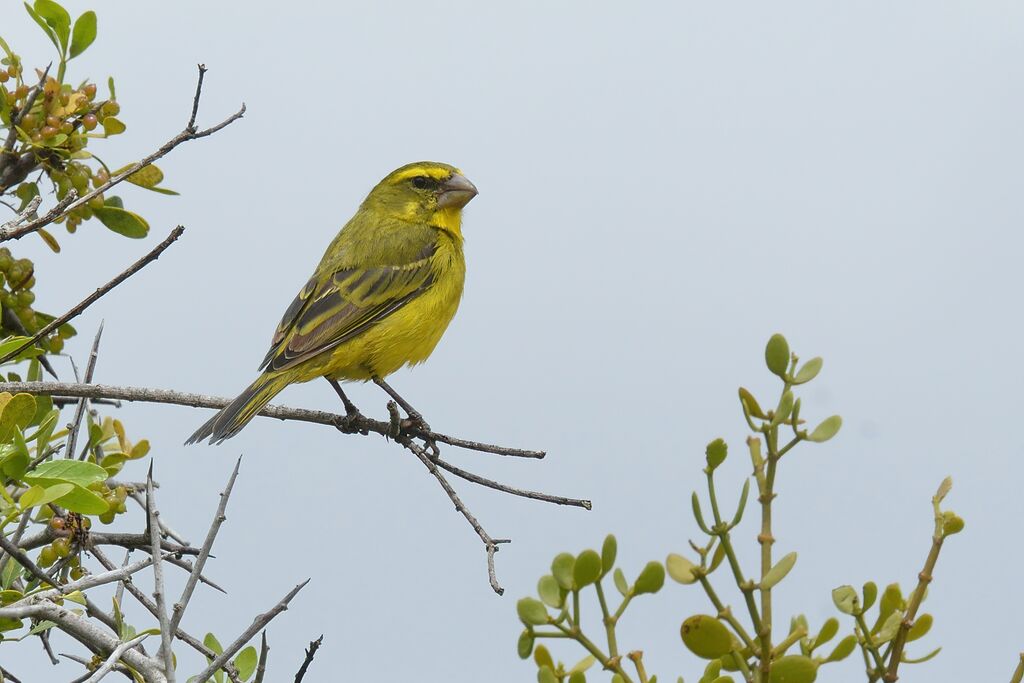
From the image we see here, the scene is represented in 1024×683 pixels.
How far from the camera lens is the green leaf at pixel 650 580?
194 centimetres

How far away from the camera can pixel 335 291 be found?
21.4 feet

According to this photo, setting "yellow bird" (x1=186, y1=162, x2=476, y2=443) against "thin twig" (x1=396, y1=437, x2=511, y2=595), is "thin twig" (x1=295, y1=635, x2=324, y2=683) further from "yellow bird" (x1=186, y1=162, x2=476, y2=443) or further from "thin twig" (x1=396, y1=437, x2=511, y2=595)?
"yellow bird" (x1=186, y1=162, x2=476, y2=443)

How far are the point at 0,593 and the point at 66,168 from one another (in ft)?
5.72

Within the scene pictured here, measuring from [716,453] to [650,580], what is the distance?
0.92 ft

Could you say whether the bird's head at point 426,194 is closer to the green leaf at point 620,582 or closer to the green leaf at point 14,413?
the green leaf at point 14,413

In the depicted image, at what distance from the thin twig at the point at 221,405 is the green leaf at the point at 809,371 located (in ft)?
8.80

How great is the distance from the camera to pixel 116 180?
392 cm

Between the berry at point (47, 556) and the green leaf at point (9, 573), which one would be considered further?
the berry at point (47, 556)

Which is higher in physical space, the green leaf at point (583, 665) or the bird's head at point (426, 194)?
the bird's head at point (426, 194)

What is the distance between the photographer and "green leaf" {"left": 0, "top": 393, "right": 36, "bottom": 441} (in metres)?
3.36

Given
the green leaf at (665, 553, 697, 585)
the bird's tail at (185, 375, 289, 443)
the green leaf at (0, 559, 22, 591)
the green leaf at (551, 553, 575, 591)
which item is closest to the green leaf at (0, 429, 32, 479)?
the green leaf at (0, 559, 22, 591)

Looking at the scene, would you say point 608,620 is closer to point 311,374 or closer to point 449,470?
point 449,470

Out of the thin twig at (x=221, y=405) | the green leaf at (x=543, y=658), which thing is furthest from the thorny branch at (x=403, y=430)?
the green leaf at (x=543, y=658)

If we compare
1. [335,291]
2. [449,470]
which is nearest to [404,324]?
[335,291]
